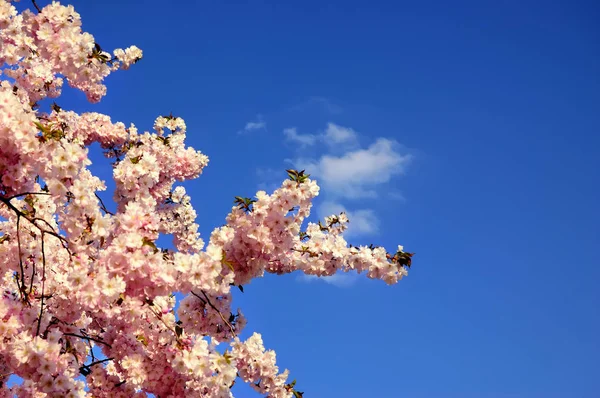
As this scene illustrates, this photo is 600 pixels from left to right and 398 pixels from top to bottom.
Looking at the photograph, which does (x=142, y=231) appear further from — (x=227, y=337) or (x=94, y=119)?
(x=94, y=119)

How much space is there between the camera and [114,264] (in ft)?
19.5

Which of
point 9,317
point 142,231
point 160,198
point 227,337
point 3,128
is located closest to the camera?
point 3,128

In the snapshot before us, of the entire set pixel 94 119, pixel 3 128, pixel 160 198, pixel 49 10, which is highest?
pixel 94 119

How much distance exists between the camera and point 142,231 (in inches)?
240

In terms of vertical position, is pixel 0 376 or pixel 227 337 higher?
pixel 227 337

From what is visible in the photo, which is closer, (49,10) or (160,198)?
(49,10)

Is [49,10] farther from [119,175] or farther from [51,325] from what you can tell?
[51,325]

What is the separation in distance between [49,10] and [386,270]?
5.16m

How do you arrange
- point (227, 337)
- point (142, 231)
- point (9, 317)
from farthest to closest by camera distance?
point (227, 337), point (9, 317), point (142, 231)

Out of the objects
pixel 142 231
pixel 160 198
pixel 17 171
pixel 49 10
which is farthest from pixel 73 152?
pixel 160 198

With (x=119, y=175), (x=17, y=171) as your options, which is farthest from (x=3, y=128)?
(x=119, y=175)

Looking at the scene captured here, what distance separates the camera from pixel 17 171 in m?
5.79

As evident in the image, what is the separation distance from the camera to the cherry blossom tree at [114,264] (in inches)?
231

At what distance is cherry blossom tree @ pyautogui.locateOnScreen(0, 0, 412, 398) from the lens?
586 cm
